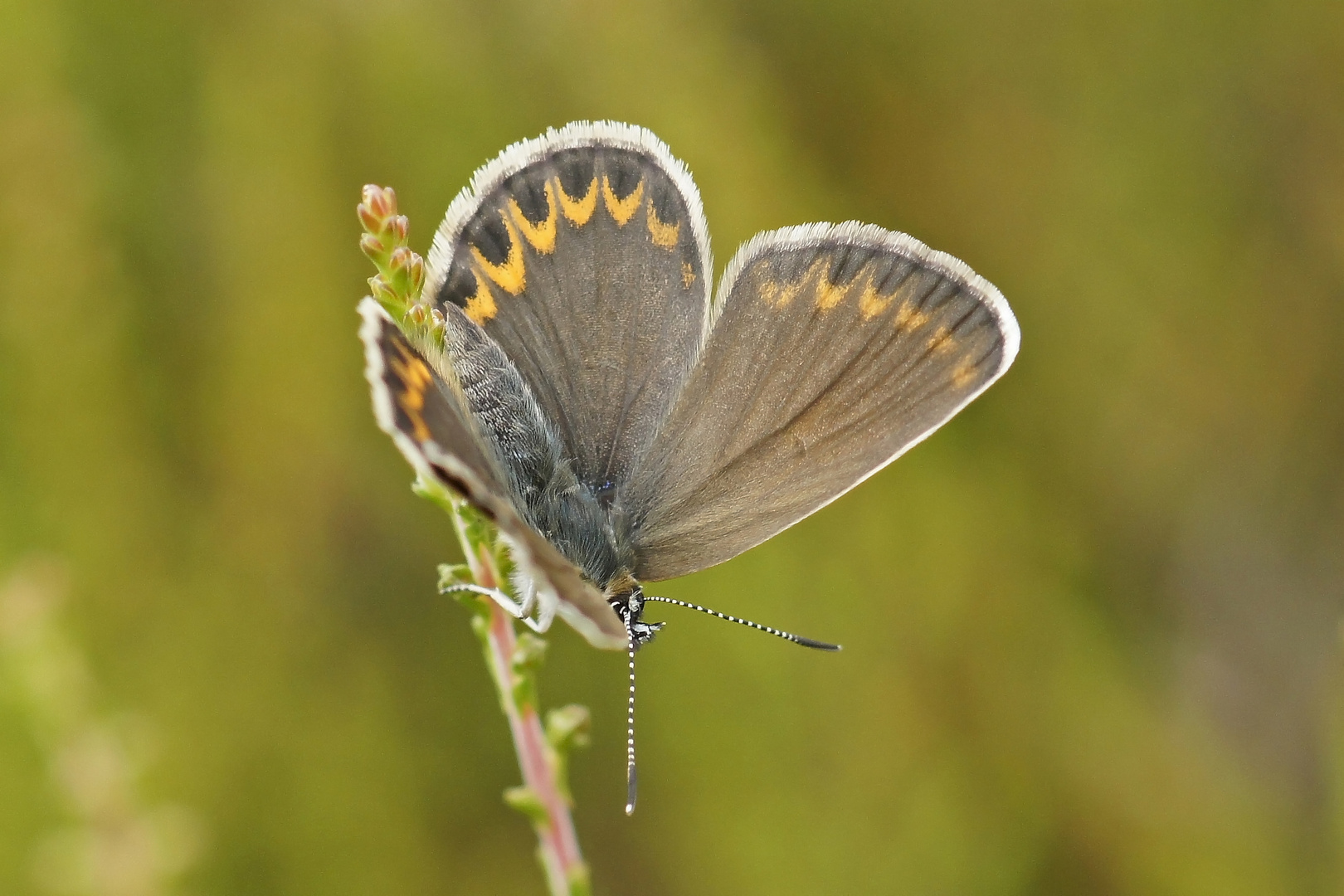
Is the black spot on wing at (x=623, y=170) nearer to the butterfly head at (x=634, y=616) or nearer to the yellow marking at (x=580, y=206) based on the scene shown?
the yellow marking at (x=580, y=206)

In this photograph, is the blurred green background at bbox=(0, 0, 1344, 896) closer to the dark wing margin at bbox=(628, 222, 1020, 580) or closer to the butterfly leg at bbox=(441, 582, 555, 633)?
the dark wing margin at bbox=(628, 222, 1020, 580)

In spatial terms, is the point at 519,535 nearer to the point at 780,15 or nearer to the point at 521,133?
the point at 521,133

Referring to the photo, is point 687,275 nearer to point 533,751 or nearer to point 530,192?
point 530,192

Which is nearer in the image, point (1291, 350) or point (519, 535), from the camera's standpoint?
point (519, 535)

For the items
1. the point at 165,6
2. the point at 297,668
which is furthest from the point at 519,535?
the point at 165,6

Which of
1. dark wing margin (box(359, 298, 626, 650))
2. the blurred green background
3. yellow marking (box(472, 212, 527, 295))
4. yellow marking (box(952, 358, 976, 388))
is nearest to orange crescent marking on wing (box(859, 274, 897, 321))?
yellow marking (box(952, 358, 976, 388))

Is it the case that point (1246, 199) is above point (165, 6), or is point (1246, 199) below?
below
